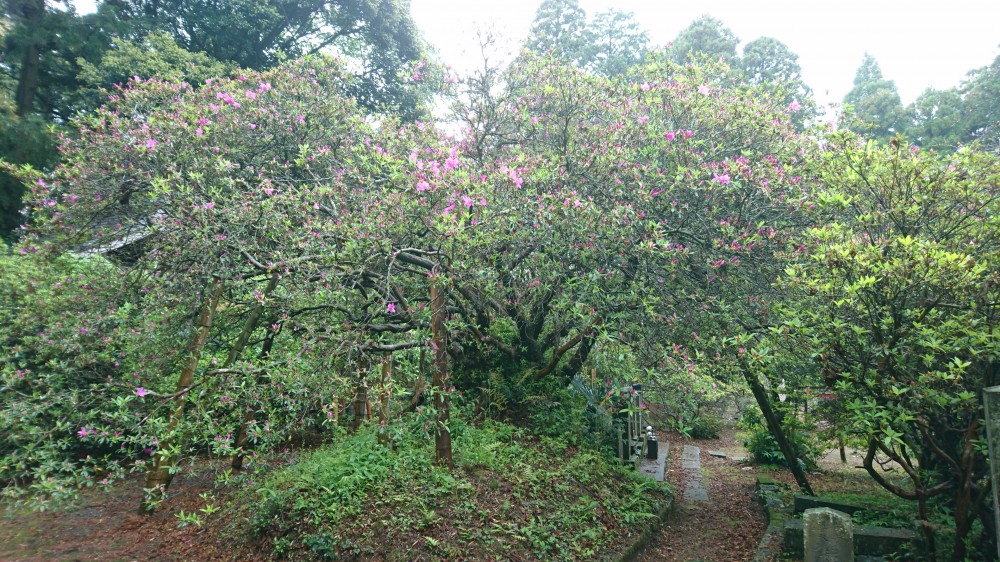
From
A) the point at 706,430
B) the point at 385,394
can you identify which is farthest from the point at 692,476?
the point at 385,394

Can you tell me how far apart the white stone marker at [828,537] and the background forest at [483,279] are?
0.85 meters

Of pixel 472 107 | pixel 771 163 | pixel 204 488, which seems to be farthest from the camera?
pixel 472 107

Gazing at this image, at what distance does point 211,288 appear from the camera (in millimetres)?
6926

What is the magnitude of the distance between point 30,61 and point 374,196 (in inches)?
562

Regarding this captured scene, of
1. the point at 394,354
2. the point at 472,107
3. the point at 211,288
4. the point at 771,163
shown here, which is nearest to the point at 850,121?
the point at 771,163

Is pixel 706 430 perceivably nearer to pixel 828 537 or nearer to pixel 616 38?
pixel 828 537

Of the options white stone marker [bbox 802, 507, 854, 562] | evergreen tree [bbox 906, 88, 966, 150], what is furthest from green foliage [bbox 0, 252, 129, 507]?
evergreen tree [bbox 906, 88, 966, 150]

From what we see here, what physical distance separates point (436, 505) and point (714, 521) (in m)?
5.64

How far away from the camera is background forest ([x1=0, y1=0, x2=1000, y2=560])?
5031mm

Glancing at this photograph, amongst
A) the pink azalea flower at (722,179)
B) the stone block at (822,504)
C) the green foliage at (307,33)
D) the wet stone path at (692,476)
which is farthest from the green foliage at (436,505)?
the green foliage at (307,33)

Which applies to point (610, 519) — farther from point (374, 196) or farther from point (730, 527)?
point (374, 196)

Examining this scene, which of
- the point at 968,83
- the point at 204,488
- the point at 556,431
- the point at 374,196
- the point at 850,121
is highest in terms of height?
the point at 968,83

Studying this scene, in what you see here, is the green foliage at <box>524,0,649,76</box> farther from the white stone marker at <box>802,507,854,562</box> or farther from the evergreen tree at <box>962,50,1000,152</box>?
the white stone marker at <box>802,507,854,562</box>

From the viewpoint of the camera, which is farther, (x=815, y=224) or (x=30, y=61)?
(x=30, y=61)
